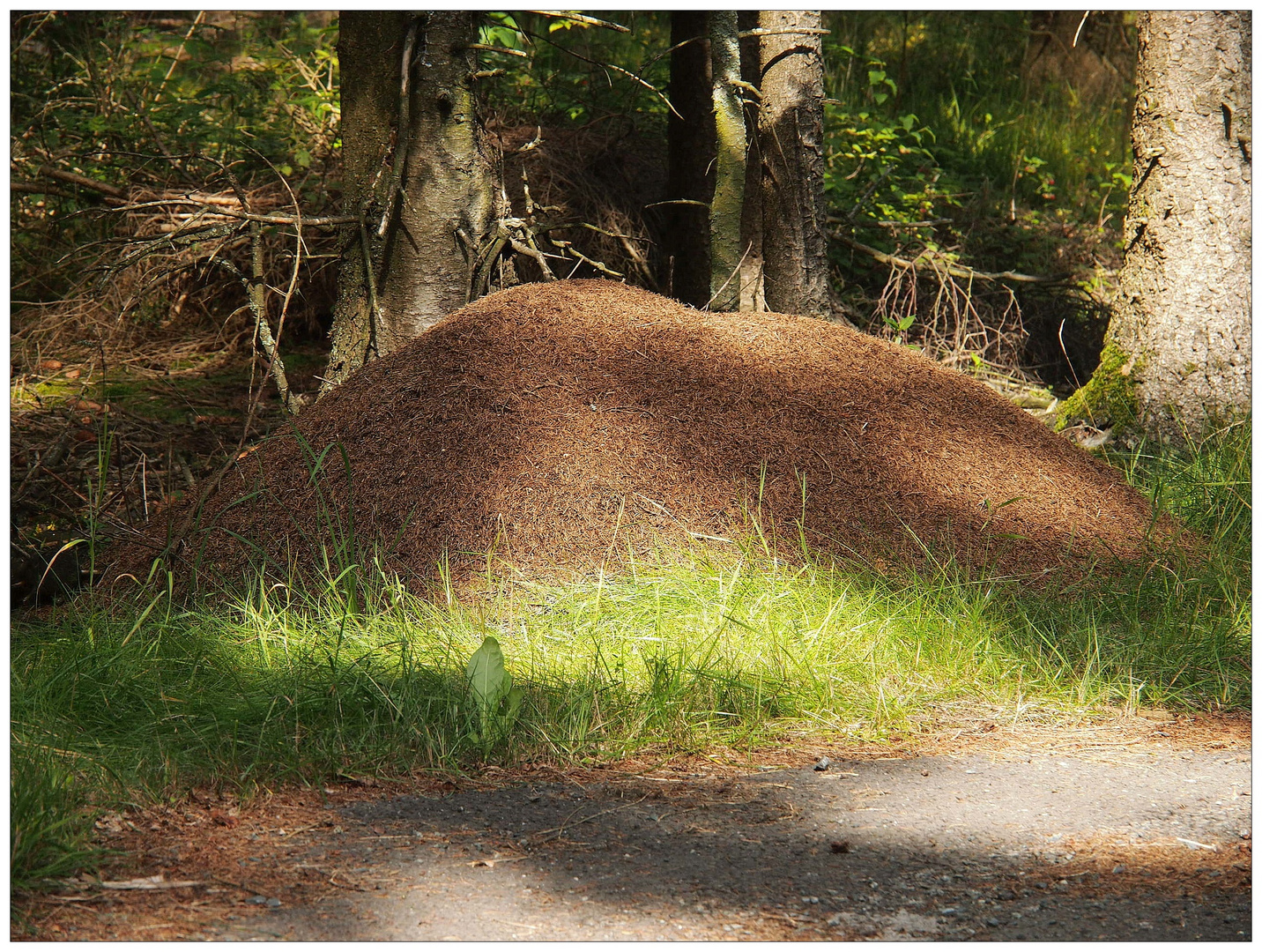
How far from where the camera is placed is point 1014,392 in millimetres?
Answer: 6832

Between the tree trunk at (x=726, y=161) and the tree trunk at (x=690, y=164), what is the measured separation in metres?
1.67

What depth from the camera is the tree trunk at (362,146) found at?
16.0 feet

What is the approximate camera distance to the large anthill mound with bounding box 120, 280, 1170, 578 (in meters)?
3.81

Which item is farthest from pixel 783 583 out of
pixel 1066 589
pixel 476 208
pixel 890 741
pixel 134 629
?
pixel 476 208

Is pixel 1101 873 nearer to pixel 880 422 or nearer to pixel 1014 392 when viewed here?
pixel 880 422

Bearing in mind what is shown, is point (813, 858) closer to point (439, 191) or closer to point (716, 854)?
point (716, 854)

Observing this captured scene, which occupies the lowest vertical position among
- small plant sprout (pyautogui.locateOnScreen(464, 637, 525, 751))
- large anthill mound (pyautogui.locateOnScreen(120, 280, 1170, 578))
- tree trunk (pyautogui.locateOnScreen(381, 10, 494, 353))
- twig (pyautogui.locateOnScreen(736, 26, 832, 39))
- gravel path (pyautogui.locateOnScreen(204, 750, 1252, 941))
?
gravel path (pyautogui.locateOnScreen(204, 750, 1252, 941))

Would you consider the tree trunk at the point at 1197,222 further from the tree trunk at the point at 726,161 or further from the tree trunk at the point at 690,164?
the tree trunk at the point at 690,164

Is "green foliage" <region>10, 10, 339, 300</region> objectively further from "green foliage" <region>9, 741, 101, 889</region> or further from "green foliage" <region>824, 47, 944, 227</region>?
"green foliage" <region>9, 741, 101, 889</region>

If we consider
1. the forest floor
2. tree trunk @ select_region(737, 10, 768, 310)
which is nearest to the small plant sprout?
the forest floor

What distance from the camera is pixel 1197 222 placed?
5.47 meters

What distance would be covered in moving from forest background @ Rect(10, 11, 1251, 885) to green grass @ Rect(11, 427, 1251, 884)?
0.01 m

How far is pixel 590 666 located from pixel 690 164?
5.20 meters

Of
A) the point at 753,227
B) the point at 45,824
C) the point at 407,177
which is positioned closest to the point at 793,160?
the point at 753,227
